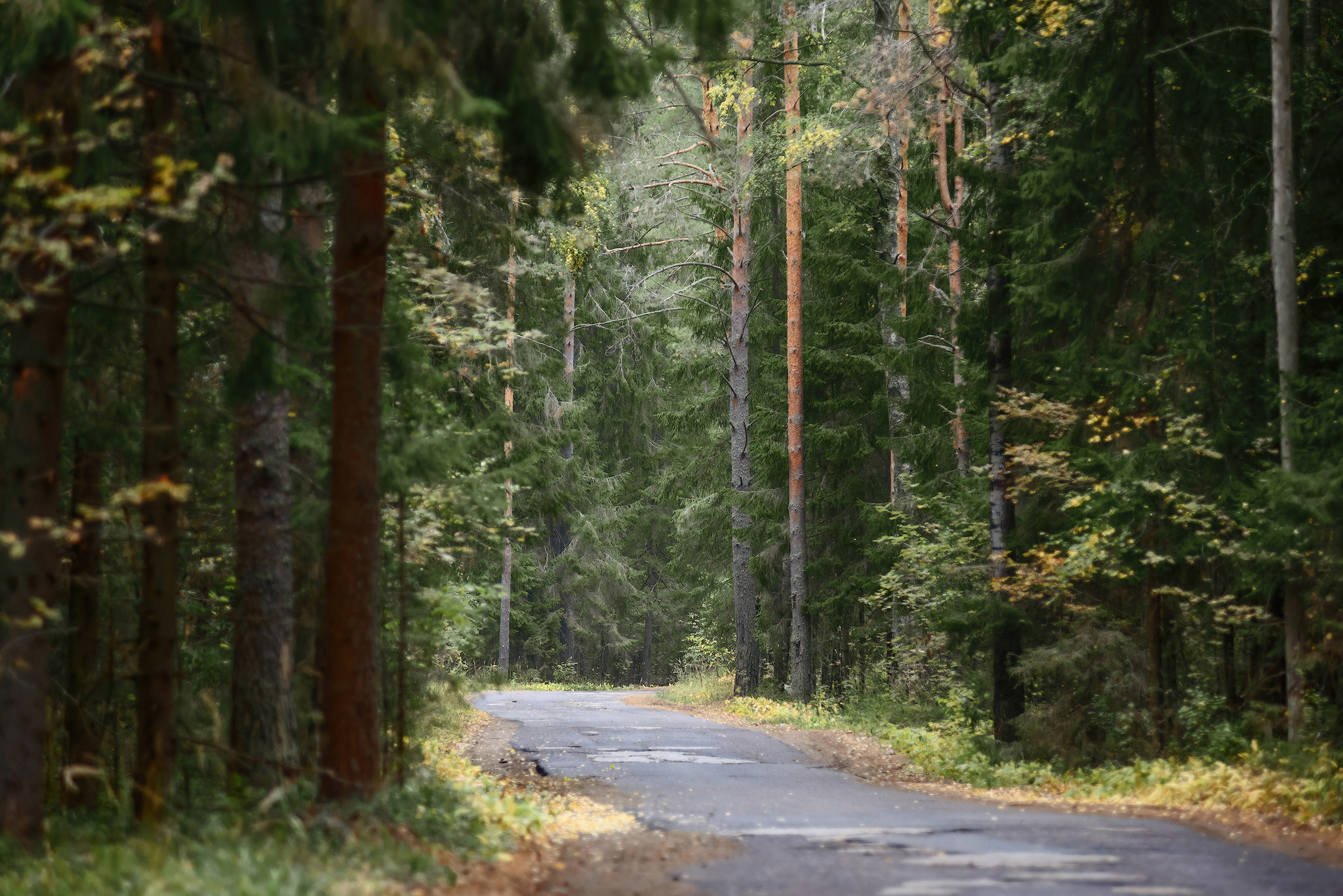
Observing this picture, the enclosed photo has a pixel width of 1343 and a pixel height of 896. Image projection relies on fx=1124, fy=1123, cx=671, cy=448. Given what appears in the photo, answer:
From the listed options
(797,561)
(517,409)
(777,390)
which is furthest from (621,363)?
(797,561)

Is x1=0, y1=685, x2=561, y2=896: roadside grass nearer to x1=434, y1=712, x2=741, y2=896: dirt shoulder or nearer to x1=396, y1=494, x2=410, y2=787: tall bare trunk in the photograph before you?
x1=434, y1=712, x2=741, y2=896: dirt shoulder

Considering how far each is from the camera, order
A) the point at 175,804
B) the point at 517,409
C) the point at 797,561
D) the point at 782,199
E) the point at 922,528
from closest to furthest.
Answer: the point at 175,804 < the point at 922,528 < the point at 797,561 < the point at 782,199 < the point at 517,409

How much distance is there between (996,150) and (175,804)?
1276cm

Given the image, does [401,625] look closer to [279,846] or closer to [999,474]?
[279,846]

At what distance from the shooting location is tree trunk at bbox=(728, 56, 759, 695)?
26094 mm

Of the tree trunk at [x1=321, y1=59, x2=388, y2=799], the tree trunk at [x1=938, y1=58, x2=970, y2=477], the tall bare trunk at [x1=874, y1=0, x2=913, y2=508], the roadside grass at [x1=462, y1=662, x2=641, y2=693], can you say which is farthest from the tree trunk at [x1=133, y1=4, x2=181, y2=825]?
the roadside grass at [x1=462, y1=662, x2=641, y2=693]

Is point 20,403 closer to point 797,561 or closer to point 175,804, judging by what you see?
point 175,804

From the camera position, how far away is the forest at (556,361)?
25.0 ft

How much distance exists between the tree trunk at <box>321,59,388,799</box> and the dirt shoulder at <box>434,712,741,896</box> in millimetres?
1337

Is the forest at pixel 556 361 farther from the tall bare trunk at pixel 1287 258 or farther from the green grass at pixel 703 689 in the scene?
the green grass at pixel 703 689

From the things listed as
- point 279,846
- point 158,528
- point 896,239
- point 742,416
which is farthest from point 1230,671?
point 742,416

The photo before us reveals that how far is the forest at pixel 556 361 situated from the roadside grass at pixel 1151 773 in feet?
0.48

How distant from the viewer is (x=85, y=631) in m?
9.97

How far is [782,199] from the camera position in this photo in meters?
27.9
